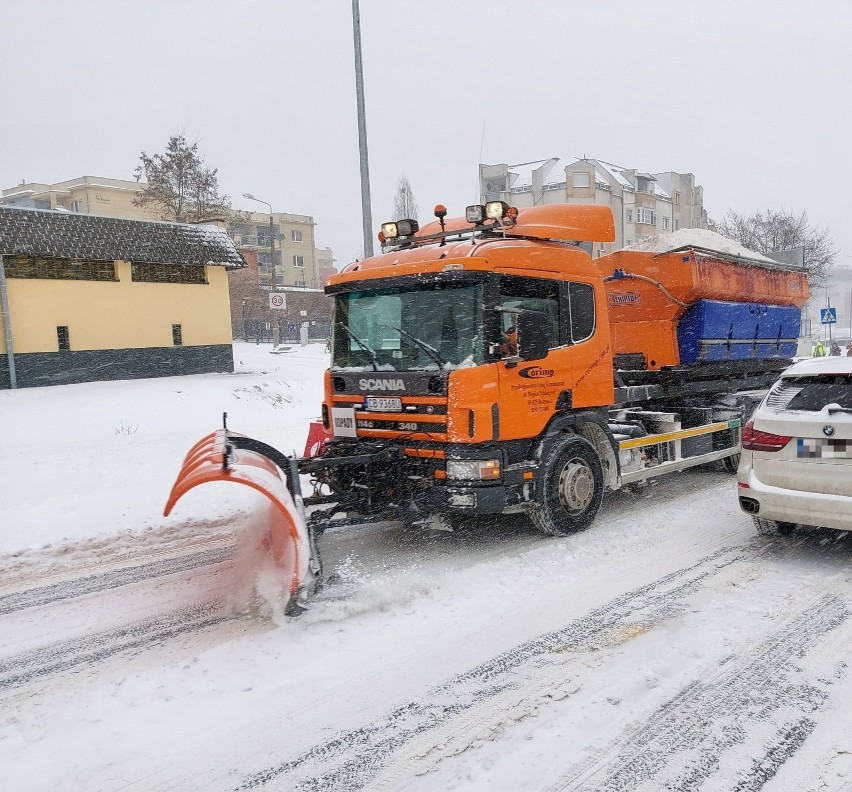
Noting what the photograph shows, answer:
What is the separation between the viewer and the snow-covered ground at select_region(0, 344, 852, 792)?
321 cm

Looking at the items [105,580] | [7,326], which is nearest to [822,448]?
[105,580]

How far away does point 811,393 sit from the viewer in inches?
226

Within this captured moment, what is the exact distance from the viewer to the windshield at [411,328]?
5.92 metres

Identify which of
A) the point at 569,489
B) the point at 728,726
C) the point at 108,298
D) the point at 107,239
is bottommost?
the point at 728,726

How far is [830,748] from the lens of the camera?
321 centimetres

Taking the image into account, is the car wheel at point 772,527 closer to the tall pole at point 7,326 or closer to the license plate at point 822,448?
the license plate at point 822,448

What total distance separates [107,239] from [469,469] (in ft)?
56.9

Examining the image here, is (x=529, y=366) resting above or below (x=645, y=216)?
below

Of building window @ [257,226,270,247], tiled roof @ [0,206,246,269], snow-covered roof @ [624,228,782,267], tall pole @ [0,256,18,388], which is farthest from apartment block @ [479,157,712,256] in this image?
snow-covered roof @ [624,228,782,267]

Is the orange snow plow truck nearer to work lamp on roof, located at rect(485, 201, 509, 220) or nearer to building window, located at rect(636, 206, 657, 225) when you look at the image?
work lamp on roof, located at rect(485, 201, 509, 220)

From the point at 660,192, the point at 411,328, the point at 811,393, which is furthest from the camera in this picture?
the point at 660,192

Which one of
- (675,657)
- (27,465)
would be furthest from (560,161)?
(675,657)

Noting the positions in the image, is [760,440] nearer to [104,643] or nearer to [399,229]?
[399,229]

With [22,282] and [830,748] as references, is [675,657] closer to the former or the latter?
[830,748]
